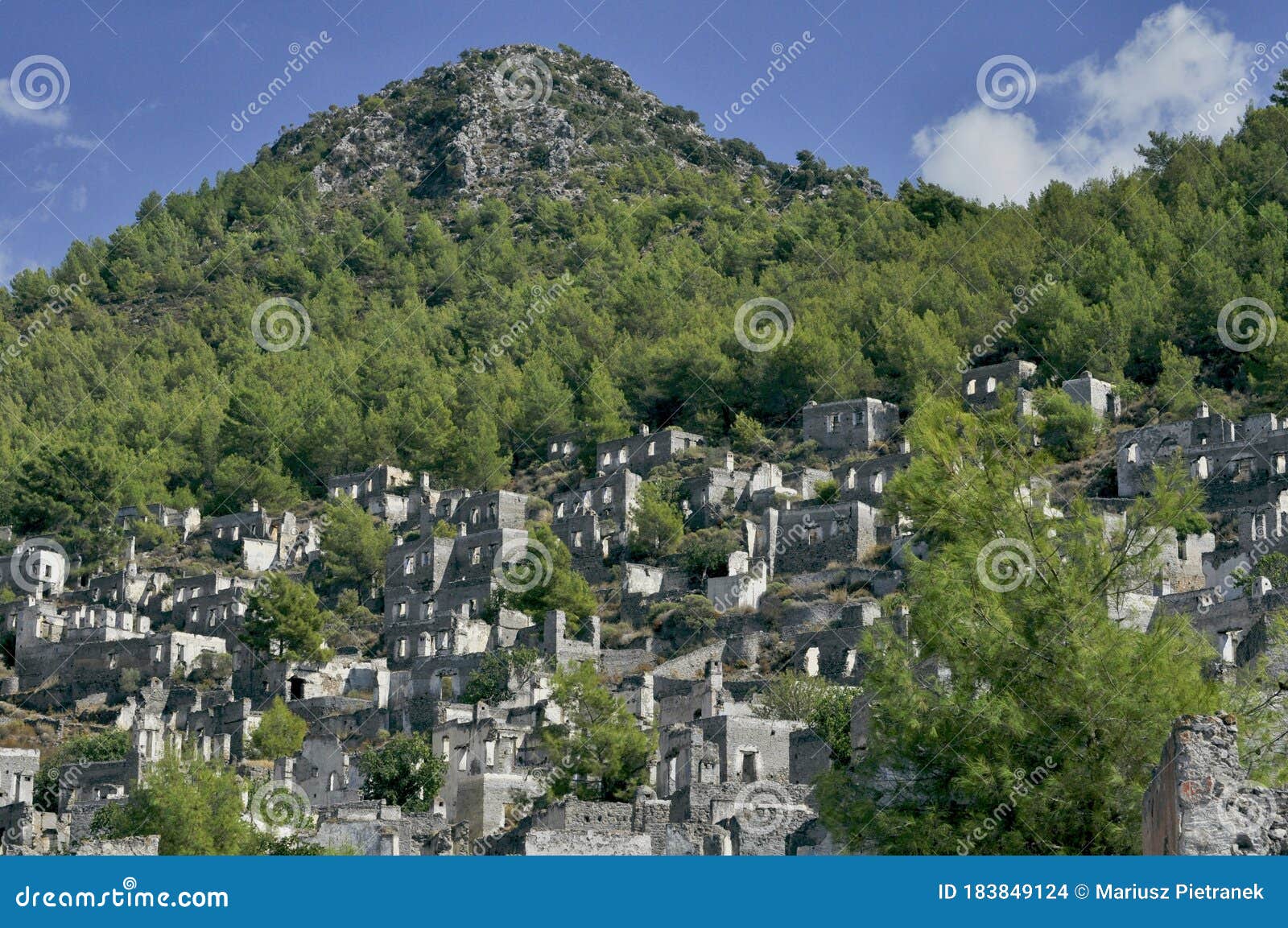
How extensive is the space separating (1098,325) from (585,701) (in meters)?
38.8

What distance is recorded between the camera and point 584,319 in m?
94.1

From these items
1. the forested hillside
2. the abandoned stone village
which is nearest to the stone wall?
the abandoned stone village

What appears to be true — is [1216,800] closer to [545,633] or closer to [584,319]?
[545,633]

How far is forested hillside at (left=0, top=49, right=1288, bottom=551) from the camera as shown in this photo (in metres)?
77.7

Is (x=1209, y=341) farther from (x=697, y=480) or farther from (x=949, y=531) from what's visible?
(x=949, y=531)

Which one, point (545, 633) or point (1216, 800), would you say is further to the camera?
point (545, 633)

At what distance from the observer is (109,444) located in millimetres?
89125

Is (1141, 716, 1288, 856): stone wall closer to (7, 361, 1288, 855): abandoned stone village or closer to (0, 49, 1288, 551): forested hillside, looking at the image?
(7, 361, 1288, 855): abandoned stone village

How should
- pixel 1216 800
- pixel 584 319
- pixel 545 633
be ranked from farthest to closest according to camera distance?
pixel 584 319 → pixel 545 633 → pixel 1216 800

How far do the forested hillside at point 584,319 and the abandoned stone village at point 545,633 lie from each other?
3665 mm

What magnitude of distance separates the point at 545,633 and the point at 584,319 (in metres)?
37.7

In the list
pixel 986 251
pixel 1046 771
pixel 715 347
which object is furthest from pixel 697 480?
pixel 1046 771

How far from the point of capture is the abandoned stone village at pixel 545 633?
36.8m

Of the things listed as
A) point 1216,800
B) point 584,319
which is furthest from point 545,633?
point 1216,800
